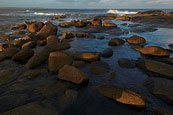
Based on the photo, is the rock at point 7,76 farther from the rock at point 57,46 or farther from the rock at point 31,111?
the rock at point 57,46

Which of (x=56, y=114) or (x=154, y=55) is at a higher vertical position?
(x=154, y=55)

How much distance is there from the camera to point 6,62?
7105 millimetres

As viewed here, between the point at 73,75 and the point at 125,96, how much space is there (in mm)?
2254

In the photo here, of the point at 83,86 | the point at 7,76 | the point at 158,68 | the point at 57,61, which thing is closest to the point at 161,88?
the point at 158,68

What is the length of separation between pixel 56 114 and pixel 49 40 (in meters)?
8.43

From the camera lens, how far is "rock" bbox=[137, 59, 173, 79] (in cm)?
554

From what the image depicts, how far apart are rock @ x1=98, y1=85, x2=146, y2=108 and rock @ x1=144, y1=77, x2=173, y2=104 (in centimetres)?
85

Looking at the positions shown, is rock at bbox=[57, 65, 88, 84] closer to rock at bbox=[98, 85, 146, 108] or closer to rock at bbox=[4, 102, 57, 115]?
rock at bbox=[98, 85, 146, 108]

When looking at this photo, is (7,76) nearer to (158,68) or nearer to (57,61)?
(57,61)

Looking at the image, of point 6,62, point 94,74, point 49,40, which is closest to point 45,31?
point 49,40

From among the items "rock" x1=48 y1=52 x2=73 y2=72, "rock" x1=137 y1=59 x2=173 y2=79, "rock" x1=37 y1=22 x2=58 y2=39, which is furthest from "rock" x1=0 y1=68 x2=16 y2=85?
"rock" x1=37 y1=22 x2=58 y2=39

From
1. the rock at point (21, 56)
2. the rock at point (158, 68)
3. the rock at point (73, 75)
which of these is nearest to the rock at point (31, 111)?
the rock at point (73, 75)

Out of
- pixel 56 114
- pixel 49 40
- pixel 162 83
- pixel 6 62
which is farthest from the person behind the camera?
pixel 49 40

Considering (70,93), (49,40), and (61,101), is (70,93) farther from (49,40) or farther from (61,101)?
(49,40)
